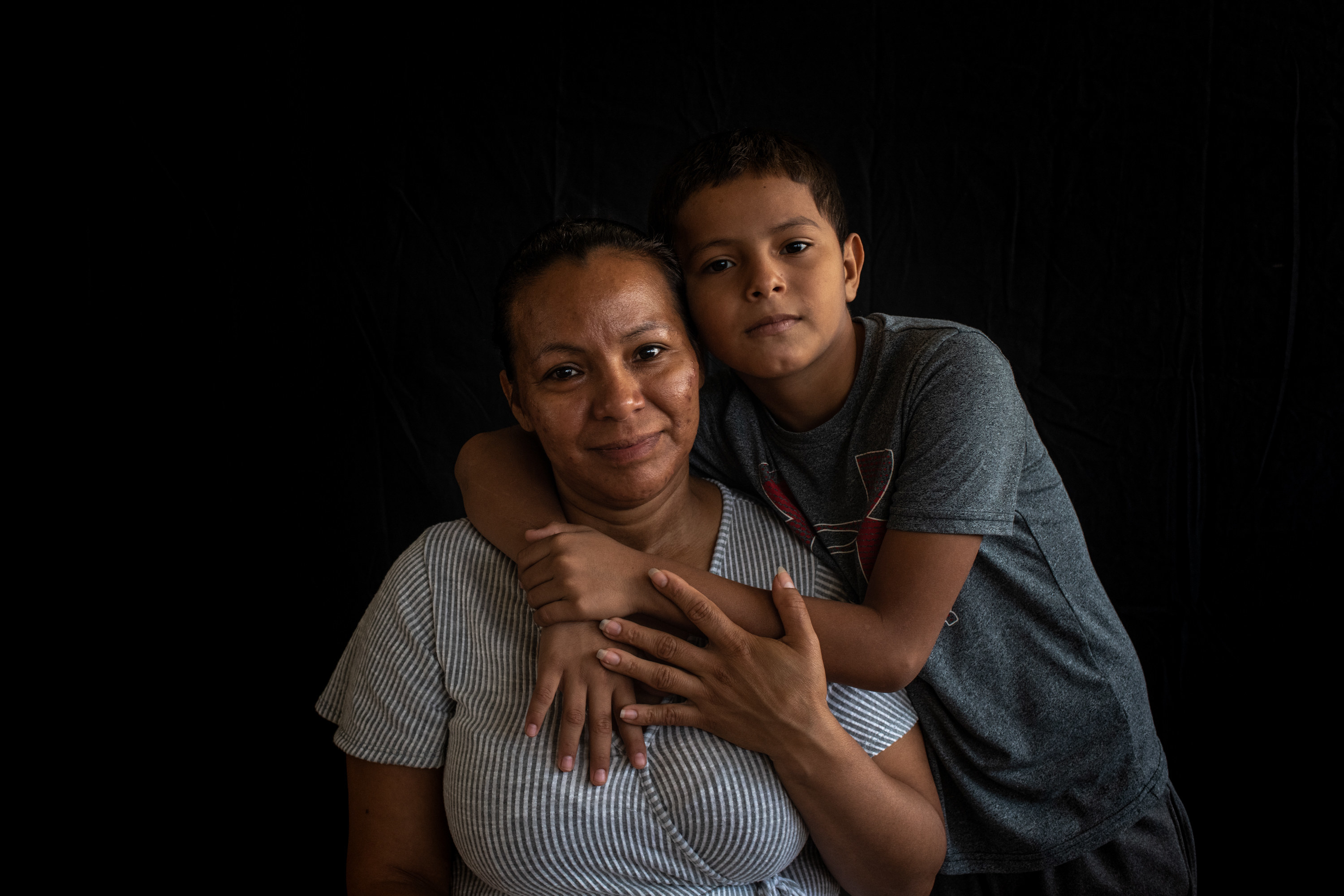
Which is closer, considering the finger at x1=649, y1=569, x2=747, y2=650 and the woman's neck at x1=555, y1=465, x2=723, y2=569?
the finger at x1=649, y1=569, x2=747, y2=650

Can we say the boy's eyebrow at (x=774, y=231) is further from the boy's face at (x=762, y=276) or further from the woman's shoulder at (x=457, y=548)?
the woman's shoulder at (x=457, y=548)

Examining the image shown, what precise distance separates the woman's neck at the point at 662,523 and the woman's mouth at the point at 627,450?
5.6 inches

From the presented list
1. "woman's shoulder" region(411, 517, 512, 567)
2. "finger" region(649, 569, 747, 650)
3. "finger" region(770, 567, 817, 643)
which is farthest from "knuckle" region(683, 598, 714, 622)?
"woman's shoulder" region(411, 517, 512, 567)

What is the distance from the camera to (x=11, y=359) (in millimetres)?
1875

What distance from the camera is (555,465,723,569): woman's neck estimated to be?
1.57 m

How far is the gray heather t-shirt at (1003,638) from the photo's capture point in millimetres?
1565

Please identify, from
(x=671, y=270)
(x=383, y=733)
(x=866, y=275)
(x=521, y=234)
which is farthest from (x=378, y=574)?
(x=866, y=275)

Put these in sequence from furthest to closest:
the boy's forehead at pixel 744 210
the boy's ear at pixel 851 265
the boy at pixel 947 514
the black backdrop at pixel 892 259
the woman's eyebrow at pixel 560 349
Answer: the black backdrop at pixel 892 259
the boy's ear at pixel 851 265
the boy's forehead at pixel 744 210
the boy at pixel 947 514
the woman's eyebrow at pixel 560 349

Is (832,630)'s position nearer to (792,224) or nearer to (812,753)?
(812,753)

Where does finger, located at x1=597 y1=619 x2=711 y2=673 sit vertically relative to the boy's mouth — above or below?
below

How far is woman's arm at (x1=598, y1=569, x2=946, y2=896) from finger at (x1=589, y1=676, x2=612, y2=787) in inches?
1.2

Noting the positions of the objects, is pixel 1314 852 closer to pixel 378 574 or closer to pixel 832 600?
pixel 832 600

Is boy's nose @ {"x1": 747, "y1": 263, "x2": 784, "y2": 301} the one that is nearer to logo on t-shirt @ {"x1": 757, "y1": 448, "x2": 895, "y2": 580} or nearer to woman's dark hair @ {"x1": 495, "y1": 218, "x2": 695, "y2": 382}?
woman's dark hair @ {"x1": 495, "y1": 218, "x2": 695, "y2": 382}

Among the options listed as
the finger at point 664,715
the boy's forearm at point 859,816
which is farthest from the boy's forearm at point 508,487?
the boy's forearm at point 859,816
